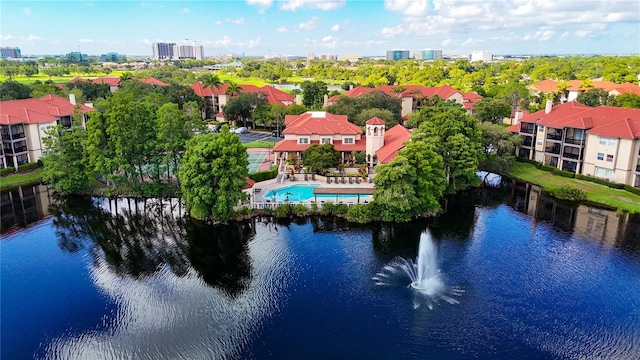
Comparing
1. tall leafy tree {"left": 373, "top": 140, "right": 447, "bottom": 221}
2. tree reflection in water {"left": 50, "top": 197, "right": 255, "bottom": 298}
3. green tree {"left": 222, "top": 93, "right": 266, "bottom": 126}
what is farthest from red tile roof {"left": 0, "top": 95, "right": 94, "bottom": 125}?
tall leafy tree {"left": 373, "top": 140, "right": 447, "bottom": 221}

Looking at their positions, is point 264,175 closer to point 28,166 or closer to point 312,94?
point 28,166

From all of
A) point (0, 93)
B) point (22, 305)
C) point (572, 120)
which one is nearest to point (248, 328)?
point (22, 305)

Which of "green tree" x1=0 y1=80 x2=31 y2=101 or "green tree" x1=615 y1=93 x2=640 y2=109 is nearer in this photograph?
"green tree" x1=615 y1=93 x2=640 y2=109

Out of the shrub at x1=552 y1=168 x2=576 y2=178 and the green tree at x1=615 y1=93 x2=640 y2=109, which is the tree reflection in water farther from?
the green tree at x1=615 y1=93 x2=640 y2=109

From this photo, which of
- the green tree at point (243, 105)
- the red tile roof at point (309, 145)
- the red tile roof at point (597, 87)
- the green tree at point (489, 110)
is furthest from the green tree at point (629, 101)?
the green tree at point (243, 105)

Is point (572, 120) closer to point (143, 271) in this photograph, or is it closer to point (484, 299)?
point (484, 299)

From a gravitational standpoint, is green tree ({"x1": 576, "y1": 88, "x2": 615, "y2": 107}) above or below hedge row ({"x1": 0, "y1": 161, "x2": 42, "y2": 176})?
above

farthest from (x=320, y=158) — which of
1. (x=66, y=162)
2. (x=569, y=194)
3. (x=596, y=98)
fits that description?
(x=596, y=98)

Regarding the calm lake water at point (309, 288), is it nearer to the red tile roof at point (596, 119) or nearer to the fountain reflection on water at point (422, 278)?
the fountain reflection on water at point (422, 278)

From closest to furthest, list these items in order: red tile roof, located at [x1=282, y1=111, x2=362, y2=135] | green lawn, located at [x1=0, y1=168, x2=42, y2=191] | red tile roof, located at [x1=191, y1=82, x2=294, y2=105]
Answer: green lawn, located at [x1=0, y1=168, x2=42, y2=191] < red tile roof, located at [x1=282, y1=111, x2=362, y2=135] < red tile roof, located at [x1=191, y1=82, x2=294, y2=105]
